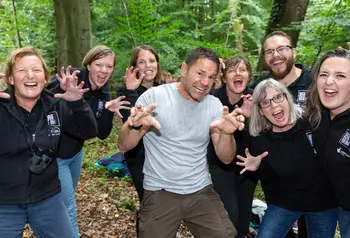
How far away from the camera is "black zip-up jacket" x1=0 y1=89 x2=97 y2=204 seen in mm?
2514

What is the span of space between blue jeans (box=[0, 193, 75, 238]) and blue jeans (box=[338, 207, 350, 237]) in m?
2.52

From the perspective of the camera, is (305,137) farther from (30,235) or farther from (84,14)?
(84,14)

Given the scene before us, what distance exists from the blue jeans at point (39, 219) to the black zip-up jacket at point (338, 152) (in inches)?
97.0

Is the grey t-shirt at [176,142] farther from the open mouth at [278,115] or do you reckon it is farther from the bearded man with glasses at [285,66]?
the bearded man with glasses at [285,66]

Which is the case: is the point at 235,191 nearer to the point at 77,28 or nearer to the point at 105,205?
the point at 105,205

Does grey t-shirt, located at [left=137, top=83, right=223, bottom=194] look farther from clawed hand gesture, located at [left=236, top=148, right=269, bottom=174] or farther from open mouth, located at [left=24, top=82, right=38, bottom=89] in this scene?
open mouth, located at [left=24, top=82, right=38, bottom=89]

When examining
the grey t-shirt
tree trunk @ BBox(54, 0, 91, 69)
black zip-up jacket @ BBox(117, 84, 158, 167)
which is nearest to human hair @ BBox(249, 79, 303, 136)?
the grey t-shirt

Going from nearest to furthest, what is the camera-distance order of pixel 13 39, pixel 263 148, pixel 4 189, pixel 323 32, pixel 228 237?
1. pixel 4 189
2. pixel 228 237
3. pixel 263 148
4. pixel 323 32
5. pixel 13 39

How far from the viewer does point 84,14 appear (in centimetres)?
762

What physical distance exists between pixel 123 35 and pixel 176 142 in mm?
6366

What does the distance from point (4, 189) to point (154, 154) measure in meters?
1.38

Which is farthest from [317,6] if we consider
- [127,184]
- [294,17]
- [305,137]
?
A: [127,184]

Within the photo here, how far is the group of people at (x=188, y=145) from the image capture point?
2625mm

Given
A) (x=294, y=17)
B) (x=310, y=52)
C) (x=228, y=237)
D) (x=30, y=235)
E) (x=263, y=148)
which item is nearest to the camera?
(x=228, y=237)
